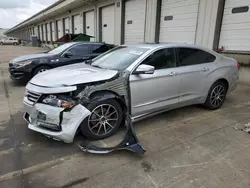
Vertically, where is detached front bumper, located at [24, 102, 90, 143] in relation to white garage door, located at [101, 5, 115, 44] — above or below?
below

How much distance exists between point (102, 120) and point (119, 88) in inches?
21.9

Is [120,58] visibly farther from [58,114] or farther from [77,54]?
[77,54]

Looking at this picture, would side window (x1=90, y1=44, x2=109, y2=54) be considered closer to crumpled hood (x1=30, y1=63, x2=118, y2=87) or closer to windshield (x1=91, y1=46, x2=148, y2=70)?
windshield (x1=91, y1=46, x2=148, y2=70)

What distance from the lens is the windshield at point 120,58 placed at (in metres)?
3.39

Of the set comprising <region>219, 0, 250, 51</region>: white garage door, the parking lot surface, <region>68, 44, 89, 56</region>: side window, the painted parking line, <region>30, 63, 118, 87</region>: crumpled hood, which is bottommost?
the painted parking line

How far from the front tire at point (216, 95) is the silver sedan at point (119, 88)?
0.02 metres

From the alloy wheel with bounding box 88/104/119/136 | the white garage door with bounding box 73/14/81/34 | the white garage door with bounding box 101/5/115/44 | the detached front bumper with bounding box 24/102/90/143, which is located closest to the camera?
the detached front bumper with bounding box 24/102/90/143

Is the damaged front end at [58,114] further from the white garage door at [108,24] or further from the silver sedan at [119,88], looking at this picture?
the white garage door at [108,24]

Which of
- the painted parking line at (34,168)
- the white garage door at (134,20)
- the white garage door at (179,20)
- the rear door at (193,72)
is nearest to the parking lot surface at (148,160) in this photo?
the painted parking line at (34,168)

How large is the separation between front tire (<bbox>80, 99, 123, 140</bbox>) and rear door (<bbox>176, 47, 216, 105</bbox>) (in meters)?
1.43

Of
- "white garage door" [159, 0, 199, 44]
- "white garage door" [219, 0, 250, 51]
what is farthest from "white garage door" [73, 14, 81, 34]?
"white garage door" [219, 0, 250, 51]

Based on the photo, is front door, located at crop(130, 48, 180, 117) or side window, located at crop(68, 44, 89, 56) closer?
front door, located at crop(130, 48, 180, 117)

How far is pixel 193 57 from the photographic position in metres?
3.95

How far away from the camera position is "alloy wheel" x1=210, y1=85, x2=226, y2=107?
4.31 m
